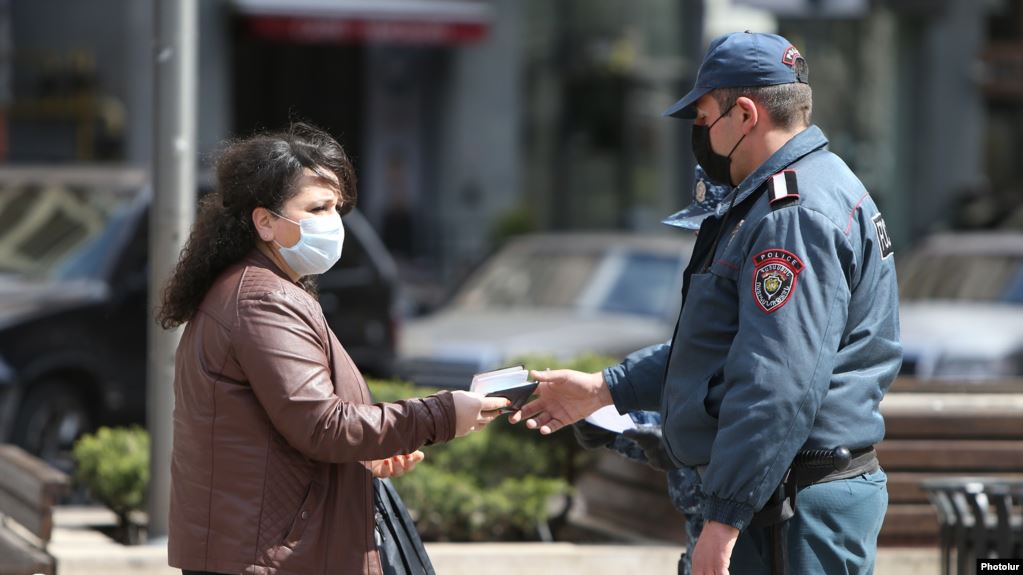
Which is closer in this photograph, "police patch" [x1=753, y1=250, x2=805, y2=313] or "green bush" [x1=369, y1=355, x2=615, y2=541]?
"police patch" [x1=753, y1=250, x2=805, y2=313]

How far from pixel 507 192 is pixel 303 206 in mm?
20113

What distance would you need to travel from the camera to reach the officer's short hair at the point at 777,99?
11.1 ft

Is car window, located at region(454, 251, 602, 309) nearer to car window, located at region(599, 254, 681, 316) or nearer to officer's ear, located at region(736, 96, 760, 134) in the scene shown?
car window, located at region(599, 254, 681, 316)

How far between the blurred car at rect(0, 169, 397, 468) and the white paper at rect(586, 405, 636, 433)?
217 inches

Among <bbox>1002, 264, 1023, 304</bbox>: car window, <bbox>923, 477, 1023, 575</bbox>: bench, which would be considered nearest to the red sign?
<bbox>1002, 264, 1023, 304</bbox>: car window

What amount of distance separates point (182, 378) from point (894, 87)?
81.1 feet

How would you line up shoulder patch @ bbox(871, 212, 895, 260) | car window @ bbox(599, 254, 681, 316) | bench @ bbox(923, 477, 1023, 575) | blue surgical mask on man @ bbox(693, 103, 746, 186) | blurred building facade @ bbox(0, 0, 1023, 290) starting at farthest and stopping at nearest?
blurred building facade @ bbox(0, 0, 1023, 290) → car window @ bbox(599, 254, 681, 316) → bench @ bbox(923, 477, 1023, 575) → blue surgical mask on man @ bbox(693, 103, 746, 186) → shoulder patch @ bbox(871, 212, 895, 260)

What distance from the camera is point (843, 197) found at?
10.8 ft

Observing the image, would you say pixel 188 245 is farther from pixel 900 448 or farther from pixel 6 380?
pixel 6 380

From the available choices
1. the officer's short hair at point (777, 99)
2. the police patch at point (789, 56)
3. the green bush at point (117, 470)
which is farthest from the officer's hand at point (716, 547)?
the green bush at point (117, 470)

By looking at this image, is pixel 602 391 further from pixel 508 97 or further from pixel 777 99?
pixel 508 97

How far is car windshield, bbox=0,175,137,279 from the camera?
30.9ft

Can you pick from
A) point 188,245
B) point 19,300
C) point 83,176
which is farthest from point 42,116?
point 188,245
